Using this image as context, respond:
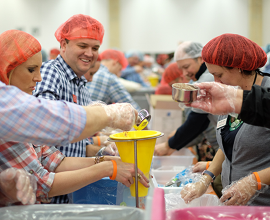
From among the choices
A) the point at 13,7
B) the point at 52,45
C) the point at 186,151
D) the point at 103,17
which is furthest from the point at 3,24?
the point at 186,151

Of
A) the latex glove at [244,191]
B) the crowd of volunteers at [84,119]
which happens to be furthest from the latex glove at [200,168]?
the latex glove at [244,191]

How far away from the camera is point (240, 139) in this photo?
136cm

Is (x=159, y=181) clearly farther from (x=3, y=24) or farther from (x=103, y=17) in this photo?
(x=103, y=17)

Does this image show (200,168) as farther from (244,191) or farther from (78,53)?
(78,53)

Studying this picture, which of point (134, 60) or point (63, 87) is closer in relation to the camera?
point (63, 87)

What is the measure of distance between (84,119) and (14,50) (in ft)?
1.46

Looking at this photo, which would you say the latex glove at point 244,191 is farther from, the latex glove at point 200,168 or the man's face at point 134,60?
the man's face at point 134,60

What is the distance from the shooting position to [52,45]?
7.76m

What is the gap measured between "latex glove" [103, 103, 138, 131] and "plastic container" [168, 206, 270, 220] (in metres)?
0.36

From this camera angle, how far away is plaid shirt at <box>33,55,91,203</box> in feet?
5.07

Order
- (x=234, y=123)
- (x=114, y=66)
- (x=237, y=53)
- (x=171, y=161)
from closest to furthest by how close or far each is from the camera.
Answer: (x=237, y=53) → (x=234, y=123) → (x=171, y=161) → (x=114, y=66)

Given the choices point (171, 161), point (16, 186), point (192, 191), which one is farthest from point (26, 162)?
point (171, 161)

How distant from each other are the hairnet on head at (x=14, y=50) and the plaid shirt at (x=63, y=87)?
418 mm

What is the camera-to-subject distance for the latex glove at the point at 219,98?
103cm
